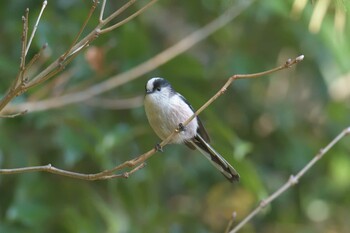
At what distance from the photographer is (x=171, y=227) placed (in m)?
3.26

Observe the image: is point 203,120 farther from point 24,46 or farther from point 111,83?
point 24,46

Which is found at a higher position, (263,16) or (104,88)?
(263,16)

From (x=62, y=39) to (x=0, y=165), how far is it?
620mm

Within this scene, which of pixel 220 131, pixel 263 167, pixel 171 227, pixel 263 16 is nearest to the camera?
pixel 220 131

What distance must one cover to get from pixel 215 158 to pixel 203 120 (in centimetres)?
69

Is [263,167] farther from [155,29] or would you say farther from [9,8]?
[9,8]


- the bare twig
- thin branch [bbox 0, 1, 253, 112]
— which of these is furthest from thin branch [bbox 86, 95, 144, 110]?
thin branch [bbox 0, 1, 253, 112]

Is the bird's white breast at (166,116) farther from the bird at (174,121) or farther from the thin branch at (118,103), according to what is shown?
the thin branch at (118,103)

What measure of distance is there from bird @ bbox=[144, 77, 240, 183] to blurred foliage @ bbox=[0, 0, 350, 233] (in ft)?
0.79

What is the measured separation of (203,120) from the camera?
3061 millimetres

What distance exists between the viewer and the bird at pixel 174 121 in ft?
7.57

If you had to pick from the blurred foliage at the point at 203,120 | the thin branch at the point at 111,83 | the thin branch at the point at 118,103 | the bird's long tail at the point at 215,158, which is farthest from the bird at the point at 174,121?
the thin branch at the point at 118,103

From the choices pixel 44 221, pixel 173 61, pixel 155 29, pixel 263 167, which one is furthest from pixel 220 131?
pixel 155 29

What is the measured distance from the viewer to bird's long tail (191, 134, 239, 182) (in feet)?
7.55
